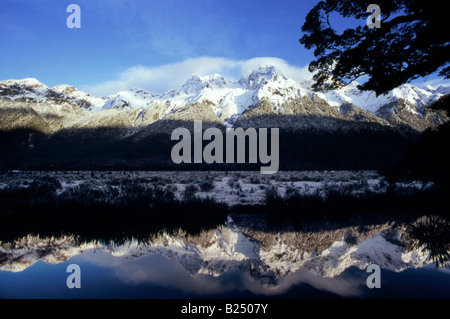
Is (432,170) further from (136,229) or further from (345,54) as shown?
(136,229)

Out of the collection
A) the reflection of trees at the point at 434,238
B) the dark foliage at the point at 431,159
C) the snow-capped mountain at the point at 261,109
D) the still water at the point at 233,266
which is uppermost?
the snow-capped mountain at the point at 261,109

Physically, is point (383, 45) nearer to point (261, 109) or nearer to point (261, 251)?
point (261, 251)

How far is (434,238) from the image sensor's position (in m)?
5.62

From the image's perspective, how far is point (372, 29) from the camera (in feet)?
25.0

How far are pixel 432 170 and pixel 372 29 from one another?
7871mm

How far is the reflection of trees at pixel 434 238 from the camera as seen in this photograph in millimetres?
4694

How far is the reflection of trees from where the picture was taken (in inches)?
185

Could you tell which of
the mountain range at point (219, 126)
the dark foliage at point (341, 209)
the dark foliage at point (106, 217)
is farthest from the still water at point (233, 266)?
the mountain range at point (219, 126)

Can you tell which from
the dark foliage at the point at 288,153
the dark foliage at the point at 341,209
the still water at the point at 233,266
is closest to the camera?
the still water at the point at 233,266

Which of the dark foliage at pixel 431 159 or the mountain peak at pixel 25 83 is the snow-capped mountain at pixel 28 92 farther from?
the dark foliage at pixel 431 159

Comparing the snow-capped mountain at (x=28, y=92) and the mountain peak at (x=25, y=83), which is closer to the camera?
the snow-capped mountain at (x=28, y=92)

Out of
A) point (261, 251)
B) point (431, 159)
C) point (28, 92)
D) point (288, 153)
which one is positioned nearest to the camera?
point (261, 251)

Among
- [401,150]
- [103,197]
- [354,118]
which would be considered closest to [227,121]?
[354,118]

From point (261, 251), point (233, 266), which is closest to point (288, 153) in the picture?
point (261, 251)
